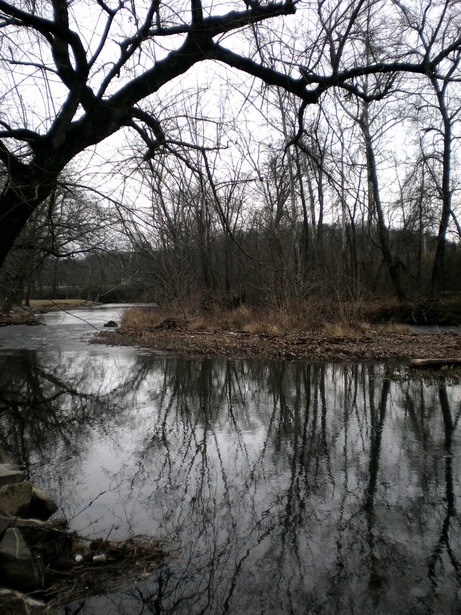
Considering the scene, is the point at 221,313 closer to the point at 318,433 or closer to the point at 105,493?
the point at 318,433

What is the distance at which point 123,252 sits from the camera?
493cm

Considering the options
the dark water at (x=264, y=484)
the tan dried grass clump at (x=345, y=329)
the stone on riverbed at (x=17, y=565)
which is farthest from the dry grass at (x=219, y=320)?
the stone on riverbed at (x=17, y=565)

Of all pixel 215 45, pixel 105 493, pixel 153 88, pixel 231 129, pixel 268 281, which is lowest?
pixel 105 493

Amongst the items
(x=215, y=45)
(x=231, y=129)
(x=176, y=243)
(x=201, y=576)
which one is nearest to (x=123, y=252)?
(x=176, y=243)

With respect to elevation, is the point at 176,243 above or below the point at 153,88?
below

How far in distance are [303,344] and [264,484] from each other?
9.55 meters

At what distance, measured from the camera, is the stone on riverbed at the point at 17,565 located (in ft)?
9.12

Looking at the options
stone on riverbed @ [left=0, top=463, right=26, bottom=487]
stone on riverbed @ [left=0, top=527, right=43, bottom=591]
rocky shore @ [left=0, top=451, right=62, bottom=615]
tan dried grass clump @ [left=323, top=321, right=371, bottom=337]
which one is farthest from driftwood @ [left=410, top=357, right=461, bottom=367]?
stone on riverbed @ [left=0, top=527, right=43, bottom=591]

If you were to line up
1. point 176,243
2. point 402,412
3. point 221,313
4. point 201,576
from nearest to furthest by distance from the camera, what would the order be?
point 201,576 → point 176,243 → point 402,412 → point 221,313

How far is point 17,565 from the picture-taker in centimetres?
281

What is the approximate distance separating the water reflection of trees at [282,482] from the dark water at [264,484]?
0.01m

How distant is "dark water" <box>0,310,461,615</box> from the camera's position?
2896mm

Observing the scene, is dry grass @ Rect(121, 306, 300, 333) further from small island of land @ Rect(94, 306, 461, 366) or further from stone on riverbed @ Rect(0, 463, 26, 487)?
stone on riverbed @ Rect(0, 463, 26, 487)

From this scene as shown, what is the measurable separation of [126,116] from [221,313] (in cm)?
1587
